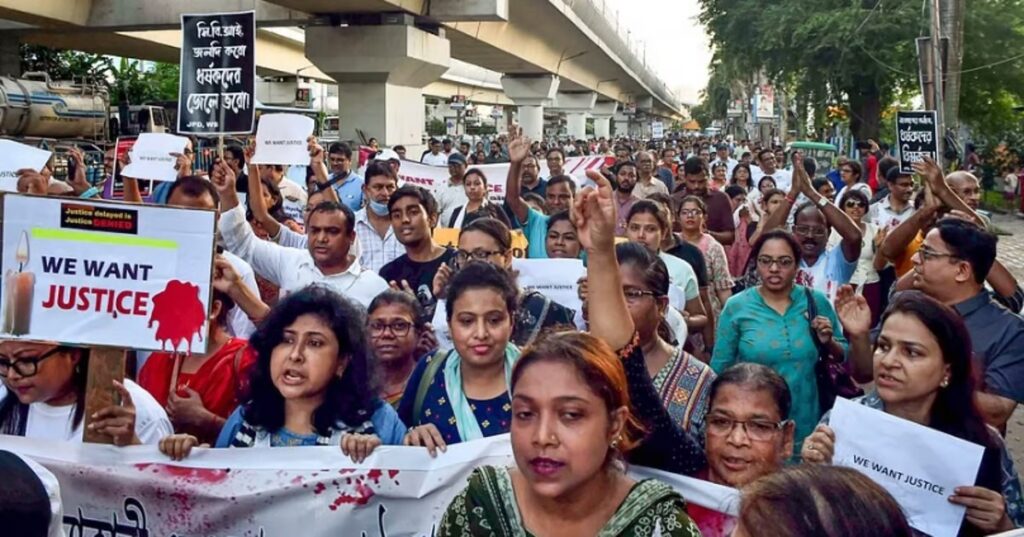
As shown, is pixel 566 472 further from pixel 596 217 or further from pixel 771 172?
pixel 771 172

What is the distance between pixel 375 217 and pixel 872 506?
5369 mm

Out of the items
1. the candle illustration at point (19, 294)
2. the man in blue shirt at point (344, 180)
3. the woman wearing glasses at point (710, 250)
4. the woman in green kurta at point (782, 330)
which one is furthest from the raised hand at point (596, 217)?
the man in blue shirt at point (344, 180)

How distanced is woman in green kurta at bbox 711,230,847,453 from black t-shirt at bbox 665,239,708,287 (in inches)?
42.4

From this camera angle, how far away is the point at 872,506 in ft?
5.50

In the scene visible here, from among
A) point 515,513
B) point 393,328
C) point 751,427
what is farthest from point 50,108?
point 515,513

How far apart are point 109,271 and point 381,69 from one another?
17624 mm

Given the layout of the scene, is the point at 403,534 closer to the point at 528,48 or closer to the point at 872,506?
the point at 872,506

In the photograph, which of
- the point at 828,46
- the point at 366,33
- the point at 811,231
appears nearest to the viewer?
the point at 811,231

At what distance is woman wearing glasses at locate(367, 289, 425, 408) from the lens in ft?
13.1

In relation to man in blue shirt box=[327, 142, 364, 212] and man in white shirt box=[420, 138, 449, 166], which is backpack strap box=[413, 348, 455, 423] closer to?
man in blue shirt box=[327, 142, 364, 212]

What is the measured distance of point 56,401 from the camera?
3.18m

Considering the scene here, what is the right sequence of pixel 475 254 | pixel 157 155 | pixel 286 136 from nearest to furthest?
pixel 475 254
pixel 157 155
pixel 286 136

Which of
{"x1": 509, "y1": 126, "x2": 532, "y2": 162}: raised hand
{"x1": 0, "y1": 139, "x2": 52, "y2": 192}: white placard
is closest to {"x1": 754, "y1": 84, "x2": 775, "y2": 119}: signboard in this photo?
{"x1": 509, "y1": 126, "x2": 532, "y2": 162}: raised hand

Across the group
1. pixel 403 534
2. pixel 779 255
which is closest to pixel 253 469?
pixel 403 534
